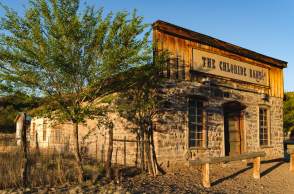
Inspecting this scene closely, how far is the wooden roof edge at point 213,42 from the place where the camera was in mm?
10500

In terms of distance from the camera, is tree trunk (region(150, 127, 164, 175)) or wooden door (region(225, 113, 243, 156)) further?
wooden door (region(225, 113, 243, 156))

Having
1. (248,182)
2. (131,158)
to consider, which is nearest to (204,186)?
(248,182)

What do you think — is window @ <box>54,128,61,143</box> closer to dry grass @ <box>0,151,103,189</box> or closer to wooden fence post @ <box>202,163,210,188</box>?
dry grass @ <box>0,151,103,189</box>

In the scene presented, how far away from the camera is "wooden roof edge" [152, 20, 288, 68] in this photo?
10.5 m

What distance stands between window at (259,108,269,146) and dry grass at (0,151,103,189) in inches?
356

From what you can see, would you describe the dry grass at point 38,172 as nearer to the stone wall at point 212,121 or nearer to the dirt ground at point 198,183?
the dirt ground at point 198,183

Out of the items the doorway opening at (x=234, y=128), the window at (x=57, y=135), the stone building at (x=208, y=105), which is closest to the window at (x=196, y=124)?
the stone building at (x=208, y=105)

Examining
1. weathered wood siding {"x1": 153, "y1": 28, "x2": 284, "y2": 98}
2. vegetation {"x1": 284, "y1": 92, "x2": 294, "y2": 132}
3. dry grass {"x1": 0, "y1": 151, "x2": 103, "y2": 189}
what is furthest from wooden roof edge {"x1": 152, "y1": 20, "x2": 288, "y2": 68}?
vegetation {"x1": 284, "y1": 92, "x2": 294, "y2": 132}

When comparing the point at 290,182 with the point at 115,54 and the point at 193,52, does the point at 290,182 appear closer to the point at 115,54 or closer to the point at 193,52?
the point at 193,52

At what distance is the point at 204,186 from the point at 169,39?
17.3 ft

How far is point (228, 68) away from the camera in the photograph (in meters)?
13.2

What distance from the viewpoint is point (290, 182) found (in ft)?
32.4

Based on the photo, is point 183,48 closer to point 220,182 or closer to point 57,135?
point 220,182

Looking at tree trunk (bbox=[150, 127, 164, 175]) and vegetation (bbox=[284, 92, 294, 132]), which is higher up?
vegetation (bbox=[284, 92, 294, 132])
